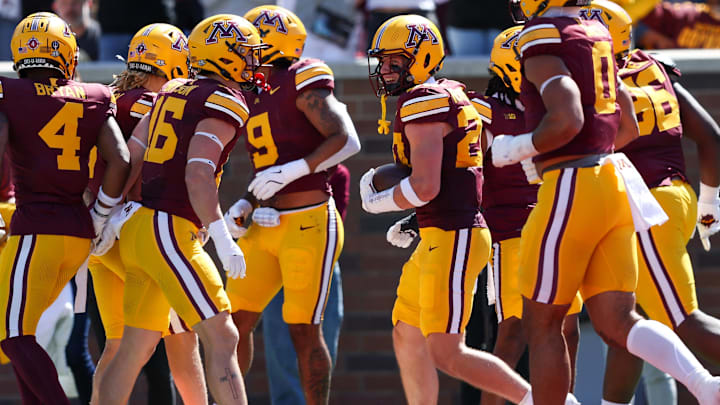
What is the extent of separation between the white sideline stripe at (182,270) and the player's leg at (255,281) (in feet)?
2.59

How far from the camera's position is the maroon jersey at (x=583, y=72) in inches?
195


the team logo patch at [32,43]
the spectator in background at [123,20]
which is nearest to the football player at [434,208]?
the team logo patch at [32,43]

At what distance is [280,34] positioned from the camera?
20.7ft

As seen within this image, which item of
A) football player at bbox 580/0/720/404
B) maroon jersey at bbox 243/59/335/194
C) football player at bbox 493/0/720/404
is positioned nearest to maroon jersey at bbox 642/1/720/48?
football player at bbox 580/0/720/404

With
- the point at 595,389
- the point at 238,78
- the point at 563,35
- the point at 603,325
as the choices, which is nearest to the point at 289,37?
the point at 238,78

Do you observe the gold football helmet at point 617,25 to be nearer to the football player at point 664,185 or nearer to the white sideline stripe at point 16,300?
the football player at point 664,185

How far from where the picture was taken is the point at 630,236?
507 centimetres

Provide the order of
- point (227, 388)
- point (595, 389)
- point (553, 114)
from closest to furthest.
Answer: point (553, 114) < point (227, 388) < point (595, 389)

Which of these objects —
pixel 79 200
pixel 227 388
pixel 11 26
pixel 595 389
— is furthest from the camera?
pixel 11 26

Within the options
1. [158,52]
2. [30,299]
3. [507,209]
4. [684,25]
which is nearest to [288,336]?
[507,209]

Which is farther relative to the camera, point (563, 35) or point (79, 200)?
point (79, 200)

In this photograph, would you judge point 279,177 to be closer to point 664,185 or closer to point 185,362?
A: point 185,362

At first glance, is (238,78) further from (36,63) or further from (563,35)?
(563,35)

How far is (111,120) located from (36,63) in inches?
17.0
